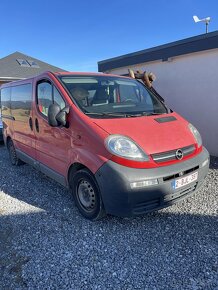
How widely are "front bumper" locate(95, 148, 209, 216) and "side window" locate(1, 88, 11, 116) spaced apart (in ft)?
11.7

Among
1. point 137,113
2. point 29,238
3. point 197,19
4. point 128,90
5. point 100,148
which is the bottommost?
point 29,238

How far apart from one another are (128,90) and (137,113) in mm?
760

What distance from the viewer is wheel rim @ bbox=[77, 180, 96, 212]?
304 cm

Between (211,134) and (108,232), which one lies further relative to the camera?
(211,134)

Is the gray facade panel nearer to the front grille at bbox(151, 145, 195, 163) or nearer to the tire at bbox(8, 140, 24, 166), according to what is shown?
the front grille at bbox(151, 145, 195, 163)

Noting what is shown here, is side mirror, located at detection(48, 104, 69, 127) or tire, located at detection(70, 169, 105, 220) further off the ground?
side mirror, located at detection(48, 104, 69, 127)

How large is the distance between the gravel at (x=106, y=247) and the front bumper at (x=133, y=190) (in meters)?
0.36

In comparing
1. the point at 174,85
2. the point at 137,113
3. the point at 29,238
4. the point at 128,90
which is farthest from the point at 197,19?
the point at 29,238

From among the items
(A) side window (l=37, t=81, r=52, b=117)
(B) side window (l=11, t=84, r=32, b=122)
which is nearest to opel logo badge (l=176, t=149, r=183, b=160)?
(A) side window (l=37, t=81, r=52, b=117)

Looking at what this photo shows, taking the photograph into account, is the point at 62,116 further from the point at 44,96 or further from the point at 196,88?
the point at 196,88

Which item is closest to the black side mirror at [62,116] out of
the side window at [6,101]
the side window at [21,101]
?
the side window at [21,101]

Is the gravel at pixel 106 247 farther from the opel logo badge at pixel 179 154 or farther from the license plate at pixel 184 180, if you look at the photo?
the opel logo badge at pixel 179 154

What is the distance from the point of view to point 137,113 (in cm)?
337

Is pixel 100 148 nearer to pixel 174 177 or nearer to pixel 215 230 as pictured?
pixel 174 177
